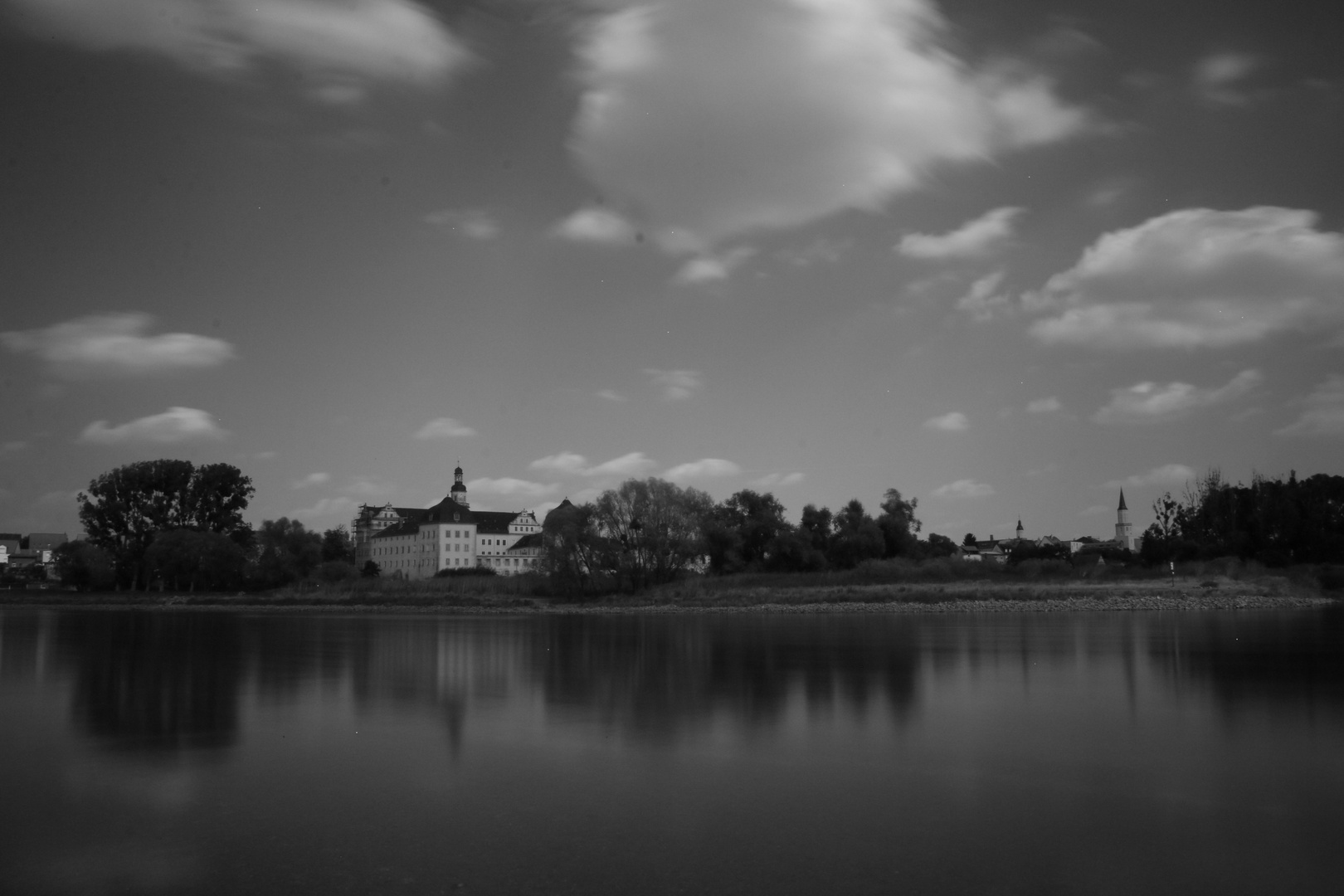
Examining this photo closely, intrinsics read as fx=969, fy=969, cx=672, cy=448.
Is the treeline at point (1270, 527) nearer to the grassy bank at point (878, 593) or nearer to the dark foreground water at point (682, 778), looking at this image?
the grassy bank at point (878, 593)

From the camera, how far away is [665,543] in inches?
2736

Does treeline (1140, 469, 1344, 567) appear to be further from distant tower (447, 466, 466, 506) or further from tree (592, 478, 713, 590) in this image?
distant tower (447, 466, 466, 506)

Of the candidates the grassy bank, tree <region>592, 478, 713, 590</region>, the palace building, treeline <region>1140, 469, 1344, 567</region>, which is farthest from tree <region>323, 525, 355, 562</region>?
treeline <region>1140, 469, 1344, 567</region>

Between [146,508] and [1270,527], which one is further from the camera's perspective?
[146,508]

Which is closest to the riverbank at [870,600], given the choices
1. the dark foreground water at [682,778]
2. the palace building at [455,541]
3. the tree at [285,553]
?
the tree at [285,553]

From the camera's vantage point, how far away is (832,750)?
1125 centimetres

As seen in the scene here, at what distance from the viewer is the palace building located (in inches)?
5217

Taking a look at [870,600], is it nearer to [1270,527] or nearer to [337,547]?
[1270,527]

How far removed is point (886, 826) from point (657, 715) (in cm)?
649

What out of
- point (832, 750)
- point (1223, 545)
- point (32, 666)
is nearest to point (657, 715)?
point (832, 750)

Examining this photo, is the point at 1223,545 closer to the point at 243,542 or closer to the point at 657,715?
the point at 657,715

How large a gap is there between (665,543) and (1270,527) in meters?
46.4

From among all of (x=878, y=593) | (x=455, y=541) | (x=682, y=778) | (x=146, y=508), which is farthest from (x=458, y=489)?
(x=682, y=778)

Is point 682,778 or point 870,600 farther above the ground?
point 682,778
